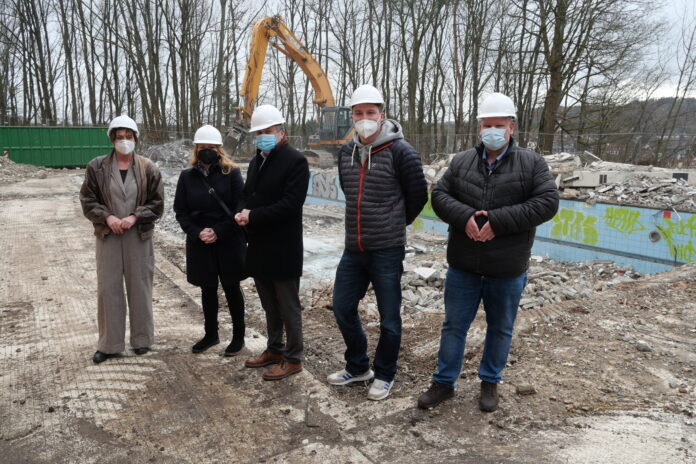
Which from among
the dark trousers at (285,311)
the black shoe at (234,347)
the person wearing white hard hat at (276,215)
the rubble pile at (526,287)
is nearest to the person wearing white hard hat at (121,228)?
the black shoe at (234,347)

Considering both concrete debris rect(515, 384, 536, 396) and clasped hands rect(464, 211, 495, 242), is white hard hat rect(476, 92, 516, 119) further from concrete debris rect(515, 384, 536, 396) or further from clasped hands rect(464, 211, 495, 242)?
concrete debris rect(515, 384, 536, 396)

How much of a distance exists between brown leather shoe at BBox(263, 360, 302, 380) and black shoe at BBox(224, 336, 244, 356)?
509 millimetres

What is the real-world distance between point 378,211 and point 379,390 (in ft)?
4.01

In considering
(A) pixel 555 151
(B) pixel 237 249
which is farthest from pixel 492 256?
(A) pixel 555 151

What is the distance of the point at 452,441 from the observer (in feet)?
9.71

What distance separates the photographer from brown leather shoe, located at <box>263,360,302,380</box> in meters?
3.77

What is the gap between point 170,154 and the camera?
26.1m

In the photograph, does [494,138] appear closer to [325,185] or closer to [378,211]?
[378,211]

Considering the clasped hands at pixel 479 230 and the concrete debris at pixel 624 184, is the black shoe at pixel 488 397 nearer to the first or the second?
the clasped hands at pixel 479 230

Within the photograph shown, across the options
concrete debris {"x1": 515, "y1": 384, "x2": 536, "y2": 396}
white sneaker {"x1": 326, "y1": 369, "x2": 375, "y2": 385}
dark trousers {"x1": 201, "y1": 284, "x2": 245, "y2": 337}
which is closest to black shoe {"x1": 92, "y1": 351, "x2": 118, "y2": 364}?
dark trousers {"x1": 201, "y1": 284, "x2": 245, "y2": 337}

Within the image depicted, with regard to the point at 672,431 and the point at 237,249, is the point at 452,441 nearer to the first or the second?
the point at 672,431

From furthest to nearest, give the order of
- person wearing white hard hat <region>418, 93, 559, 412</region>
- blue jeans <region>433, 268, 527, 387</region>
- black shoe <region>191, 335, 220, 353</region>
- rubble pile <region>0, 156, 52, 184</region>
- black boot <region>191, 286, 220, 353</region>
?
rubble pile <region>0, 156, 52, 184</region> < black shoe <region>191, 335, 220, 353</region> < black boot <region>191, 286, 220, 353</region> < blue jeans <region>433, 268, 527, 387</region> < person wearing white hard hat <region>418, 93, 559, 412</region>

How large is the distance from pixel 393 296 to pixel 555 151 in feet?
51.8

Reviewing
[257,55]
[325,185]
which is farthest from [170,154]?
[325,185]
